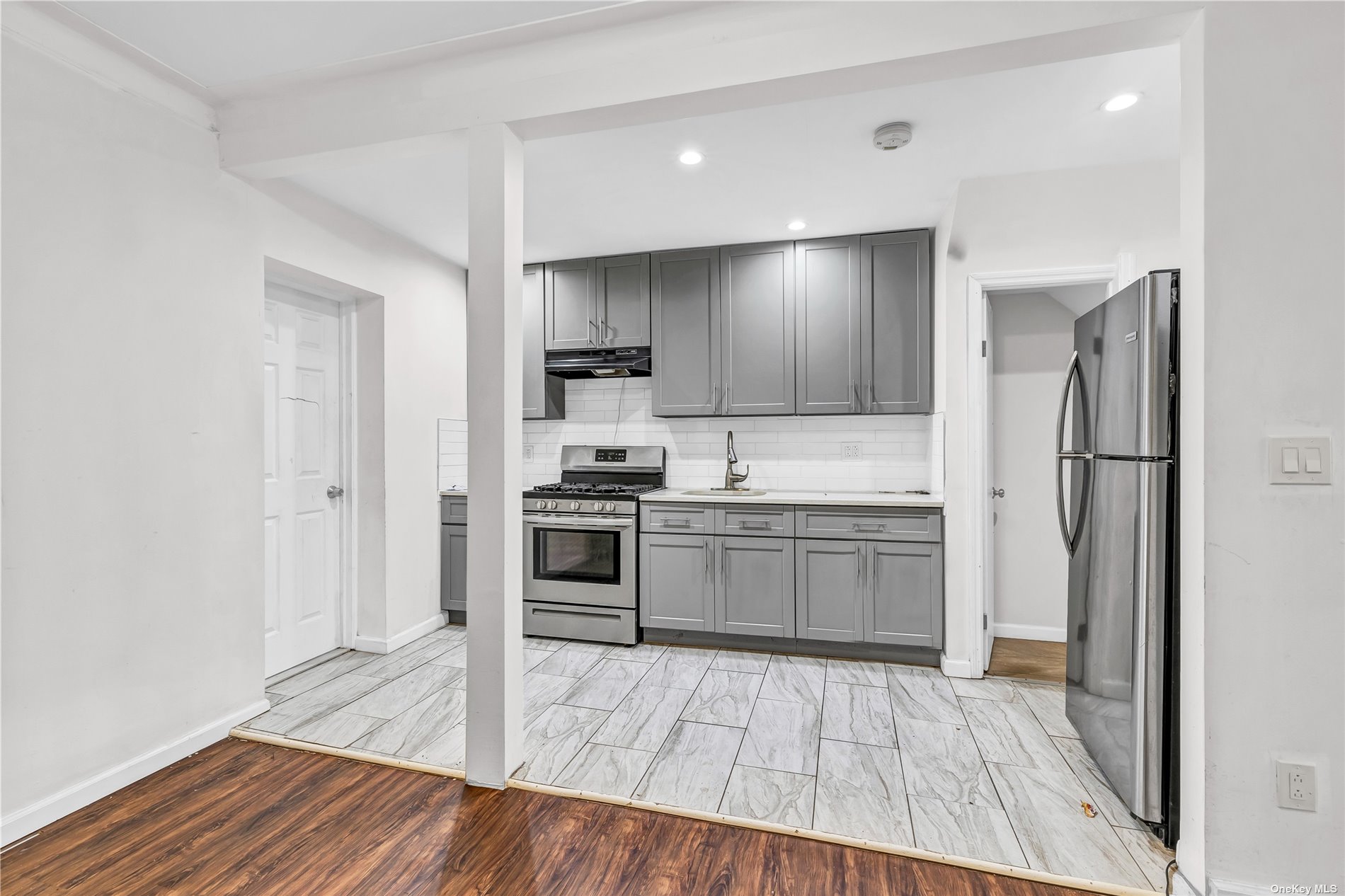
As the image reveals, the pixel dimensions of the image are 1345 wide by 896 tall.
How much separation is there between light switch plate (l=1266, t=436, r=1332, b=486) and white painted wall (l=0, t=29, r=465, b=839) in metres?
3.56

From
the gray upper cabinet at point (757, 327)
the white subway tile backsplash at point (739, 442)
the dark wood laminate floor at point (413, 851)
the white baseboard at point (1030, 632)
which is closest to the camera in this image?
the dark wood laminate floor at point (413, 851)

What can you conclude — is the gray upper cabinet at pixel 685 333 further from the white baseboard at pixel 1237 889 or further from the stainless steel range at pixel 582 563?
the white baseboard at pixel 1237 889

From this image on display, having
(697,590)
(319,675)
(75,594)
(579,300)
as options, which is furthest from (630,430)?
(75,594)

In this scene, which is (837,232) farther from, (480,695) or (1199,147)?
(480,695)

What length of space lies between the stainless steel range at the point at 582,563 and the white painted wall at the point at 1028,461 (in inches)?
89.9

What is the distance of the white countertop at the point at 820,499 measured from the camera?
3.46 m

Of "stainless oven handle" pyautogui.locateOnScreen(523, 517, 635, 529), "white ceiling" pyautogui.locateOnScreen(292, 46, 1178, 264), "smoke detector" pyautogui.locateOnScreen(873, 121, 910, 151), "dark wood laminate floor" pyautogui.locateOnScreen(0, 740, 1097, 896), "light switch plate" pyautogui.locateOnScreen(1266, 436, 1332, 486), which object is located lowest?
"dark wood laminate floor" pyautogui.locateOnScreen(0, 740, 1097, 896)

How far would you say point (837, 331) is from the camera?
3.87 meters

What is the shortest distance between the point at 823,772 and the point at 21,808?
2606 millimetres

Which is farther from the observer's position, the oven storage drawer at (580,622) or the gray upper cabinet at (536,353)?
the gray upper cabinet at (536,353)

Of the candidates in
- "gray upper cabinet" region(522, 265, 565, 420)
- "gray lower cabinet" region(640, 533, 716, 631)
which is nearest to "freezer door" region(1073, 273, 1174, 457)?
"gray lower cabinet" region(640, 533, 716, 631)

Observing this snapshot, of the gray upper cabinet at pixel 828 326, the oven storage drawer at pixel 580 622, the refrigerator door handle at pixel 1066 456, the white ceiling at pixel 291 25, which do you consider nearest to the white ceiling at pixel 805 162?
the gray upper cabinet at pixel 828 326

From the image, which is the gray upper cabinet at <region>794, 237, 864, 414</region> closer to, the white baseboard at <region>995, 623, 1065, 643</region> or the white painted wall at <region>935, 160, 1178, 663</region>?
the white painted wall at <region>935, 160, 1178, 663</region>

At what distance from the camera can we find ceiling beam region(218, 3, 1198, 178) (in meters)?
1.75
